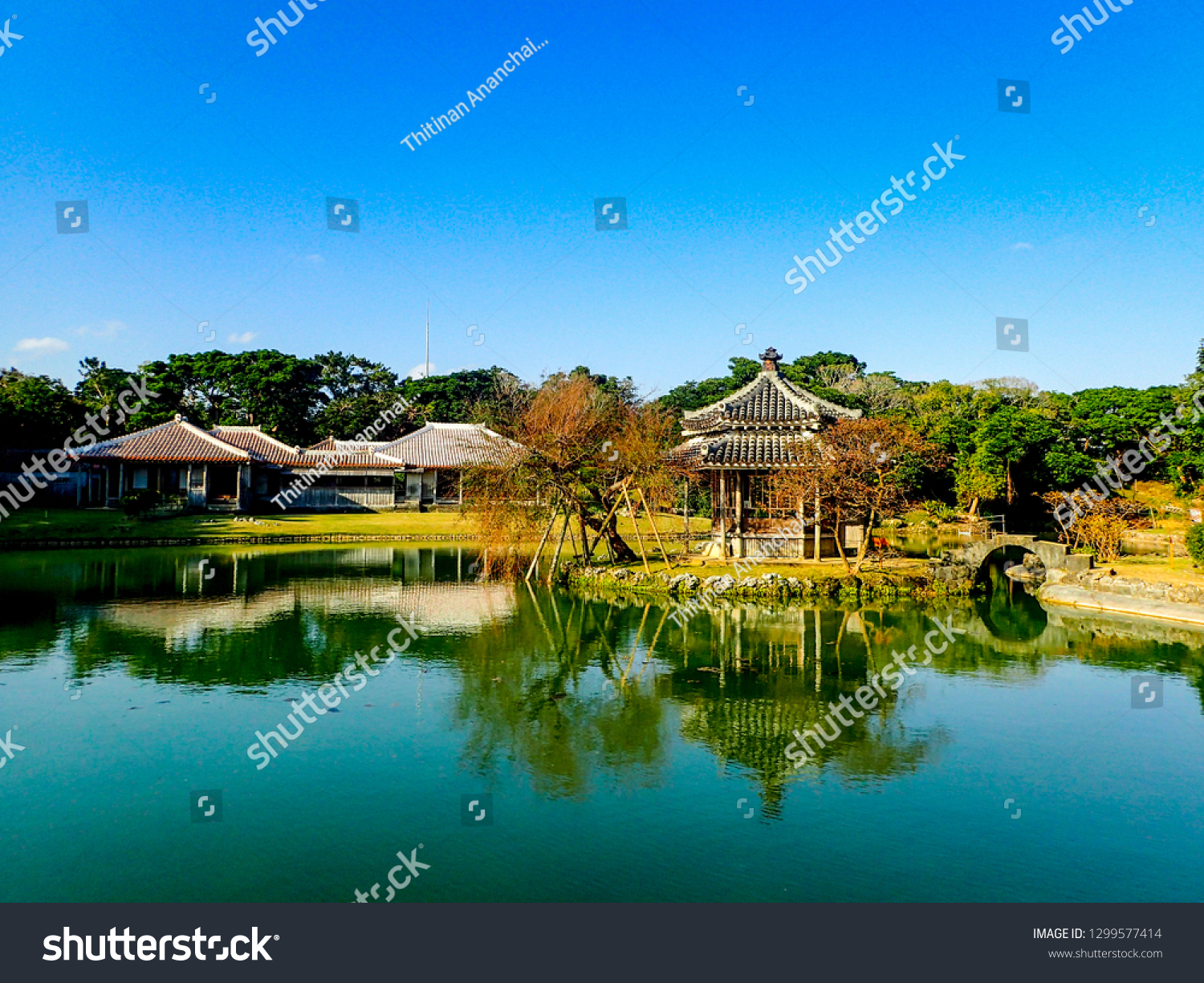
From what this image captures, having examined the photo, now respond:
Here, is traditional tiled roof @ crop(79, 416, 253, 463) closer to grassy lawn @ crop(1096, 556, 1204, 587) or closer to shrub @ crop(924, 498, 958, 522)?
shrub @ crop(924, 498, 958, 522)

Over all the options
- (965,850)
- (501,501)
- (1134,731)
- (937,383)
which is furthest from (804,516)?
(937,383)

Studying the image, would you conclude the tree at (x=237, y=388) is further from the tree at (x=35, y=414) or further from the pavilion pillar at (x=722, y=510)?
the pavilion pillar at (x=722, y=510)

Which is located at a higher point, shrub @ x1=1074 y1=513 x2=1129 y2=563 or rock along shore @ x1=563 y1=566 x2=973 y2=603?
shrub @ x1=1074 y1=513 x2=1129 y2=563

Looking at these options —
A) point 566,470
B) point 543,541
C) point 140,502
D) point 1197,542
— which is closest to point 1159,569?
point 1197,542

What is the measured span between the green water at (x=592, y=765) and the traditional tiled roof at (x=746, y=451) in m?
5.57

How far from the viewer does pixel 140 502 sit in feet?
97.7

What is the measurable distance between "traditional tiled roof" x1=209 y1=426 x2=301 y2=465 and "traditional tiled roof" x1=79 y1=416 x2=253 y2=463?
1288 mm

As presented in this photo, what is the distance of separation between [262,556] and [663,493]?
458 inches

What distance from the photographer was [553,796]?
22.2 feet

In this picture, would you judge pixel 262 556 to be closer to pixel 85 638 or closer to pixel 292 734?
pixel 85 638

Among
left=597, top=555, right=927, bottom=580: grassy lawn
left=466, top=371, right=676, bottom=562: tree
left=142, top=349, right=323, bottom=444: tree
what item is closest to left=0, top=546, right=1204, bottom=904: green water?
left=597, top=555, right=927, bottom=580: grassy lawn

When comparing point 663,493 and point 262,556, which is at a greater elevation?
point 663,493

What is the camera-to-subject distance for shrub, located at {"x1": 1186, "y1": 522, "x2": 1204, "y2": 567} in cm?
1636

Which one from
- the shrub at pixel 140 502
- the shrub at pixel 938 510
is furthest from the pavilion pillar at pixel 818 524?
the shrub at pixel 140 502
